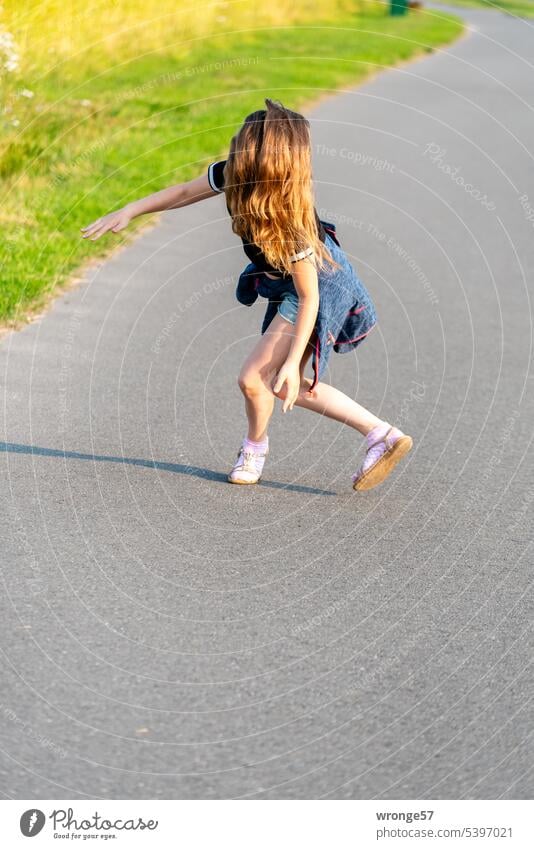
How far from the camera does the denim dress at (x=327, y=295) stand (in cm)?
504

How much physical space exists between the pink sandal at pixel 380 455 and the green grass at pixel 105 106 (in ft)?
9.01

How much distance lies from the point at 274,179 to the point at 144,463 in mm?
1360

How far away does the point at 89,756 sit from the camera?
3258 millimetres

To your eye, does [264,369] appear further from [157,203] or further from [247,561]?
[247,561]

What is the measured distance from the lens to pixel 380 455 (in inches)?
208

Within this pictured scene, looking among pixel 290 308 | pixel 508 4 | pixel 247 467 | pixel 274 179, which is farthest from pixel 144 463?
pixel 508 4

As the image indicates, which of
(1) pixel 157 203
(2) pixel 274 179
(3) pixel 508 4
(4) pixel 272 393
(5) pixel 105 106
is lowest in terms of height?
(4) pixel 272 393

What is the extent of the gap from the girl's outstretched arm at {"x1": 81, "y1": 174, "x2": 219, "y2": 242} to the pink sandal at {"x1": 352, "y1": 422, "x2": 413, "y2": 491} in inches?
44.6

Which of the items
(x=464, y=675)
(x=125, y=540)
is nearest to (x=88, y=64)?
(x=125, y=540)

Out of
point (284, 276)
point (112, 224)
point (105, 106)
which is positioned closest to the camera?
point (284, 276)

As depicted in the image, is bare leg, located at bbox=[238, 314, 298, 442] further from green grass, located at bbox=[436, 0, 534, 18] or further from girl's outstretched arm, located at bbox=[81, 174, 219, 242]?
green grass, located at bbox=[436, 0, 534, 18]

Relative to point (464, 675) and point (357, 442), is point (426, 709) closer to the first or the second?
point (464, 675)

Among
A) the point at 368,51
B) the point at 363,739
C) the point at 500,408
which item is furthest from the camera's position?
the point at 368,51
